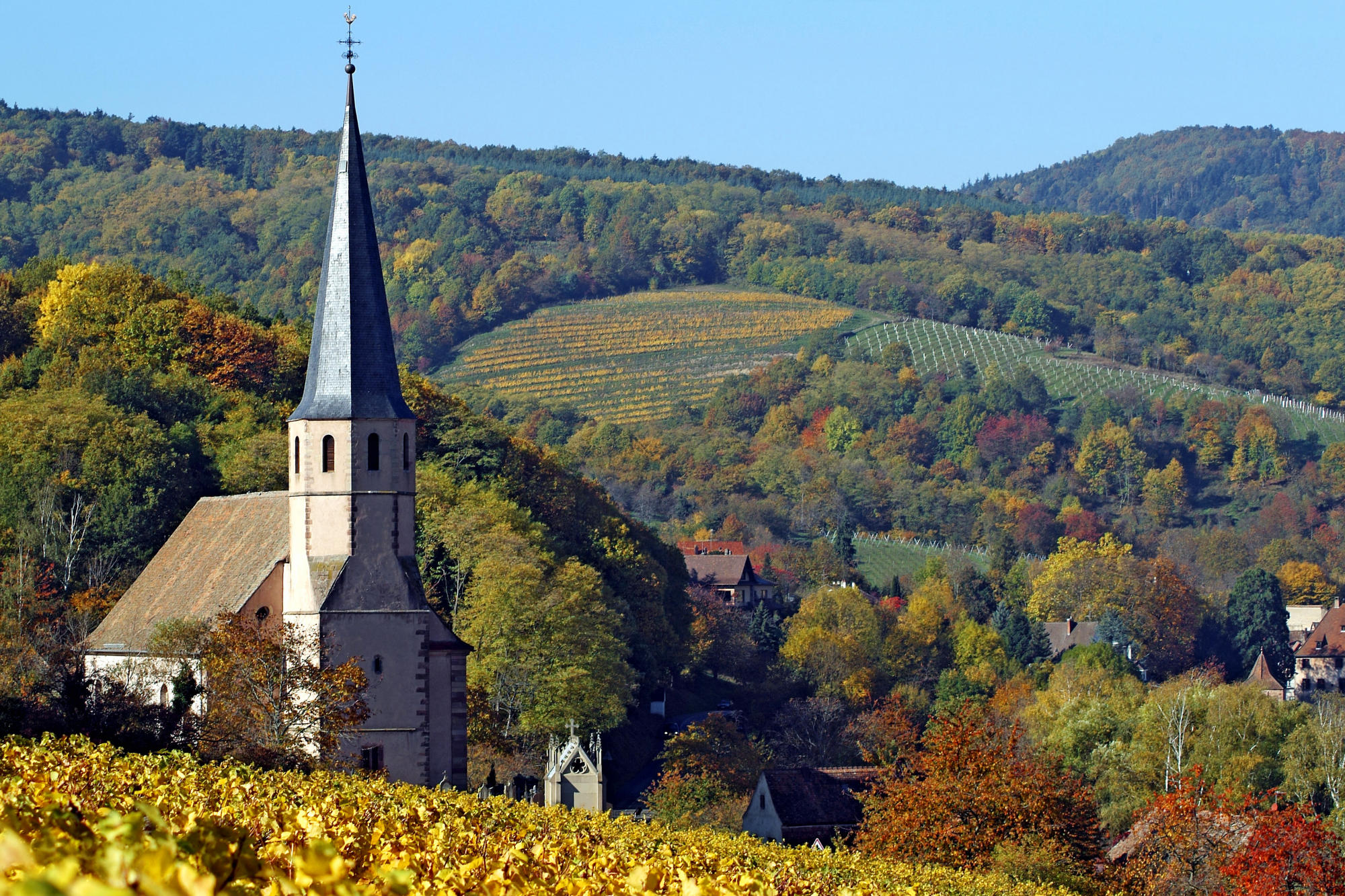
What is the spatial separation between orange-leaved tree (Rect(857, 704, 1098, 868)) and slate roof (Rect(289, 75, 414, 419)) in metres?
15.2

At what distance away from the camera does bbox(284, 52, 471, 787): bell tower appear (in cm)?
4175

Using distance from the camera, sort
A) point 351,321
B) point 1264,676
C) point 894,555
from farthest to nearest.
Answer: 1. point 894,555
2. point 1264,676
3. point 351,321

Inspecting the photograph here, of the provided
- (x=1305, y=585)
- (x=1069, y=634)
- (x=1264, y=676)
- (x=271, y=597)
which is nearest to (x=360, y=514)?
(x=271, y=597)

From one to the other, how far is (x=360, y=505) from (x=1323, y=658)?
104058mm

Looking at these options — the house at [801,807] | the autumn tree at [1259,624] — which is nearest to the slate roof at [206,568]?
the house at [801,807]

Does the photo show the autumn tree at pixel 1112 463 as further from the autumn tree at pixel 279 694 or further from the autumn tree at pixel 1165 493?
the autumn tree at pixel 279 694

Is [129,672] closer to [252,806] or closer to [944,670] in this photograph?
[252,806]

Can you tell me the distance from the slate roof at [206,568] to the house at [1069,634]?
254ft

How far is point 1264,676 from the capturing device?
4739 inches

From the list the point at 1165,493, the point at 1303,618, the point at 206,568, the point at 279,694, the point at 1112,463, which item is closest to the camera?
the point at 279,694

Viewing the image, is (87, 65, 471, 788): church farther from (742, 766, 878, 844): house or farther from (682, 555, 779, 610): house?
(682, 555, 779, 610): house

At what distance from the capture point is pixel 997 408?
197 m

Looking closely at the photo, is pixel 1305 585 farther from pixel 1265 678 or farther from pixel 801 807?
pixel 801 807

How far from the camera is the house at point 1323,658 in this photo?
12975cm
